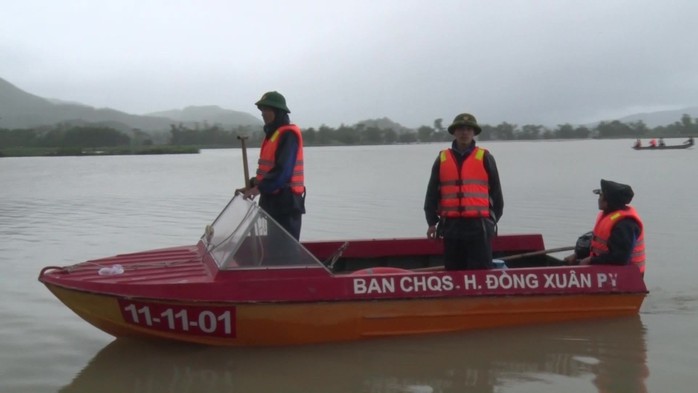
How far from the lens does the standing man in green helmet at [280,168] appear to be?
231 inches

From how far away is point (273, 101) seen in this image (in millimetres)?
5965

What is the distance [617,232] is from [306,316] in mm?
3006

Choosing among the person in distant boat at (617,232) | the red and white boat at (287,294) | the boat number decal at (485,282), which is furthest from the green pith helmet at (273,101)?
the person in distant boat at (617,232)

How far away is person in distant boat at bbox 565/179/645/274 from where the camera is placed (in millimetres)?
6121

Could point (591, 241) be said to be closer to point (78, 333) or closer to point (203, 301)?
point (203, 301)

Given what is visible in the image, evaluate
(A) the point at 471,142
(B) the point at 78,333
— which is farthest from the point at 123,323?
(A) the point at 471,142

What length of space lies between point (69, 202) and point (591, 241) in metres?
16.2

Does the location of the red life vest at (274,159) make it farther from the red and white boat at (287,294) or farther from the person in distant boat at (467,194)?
the person in distant boat at (467,194)

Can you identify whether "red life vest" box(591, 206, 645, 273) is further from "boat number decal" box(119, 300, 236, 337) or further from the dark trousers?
"boat number decal" box(119, 300, 236, 337)

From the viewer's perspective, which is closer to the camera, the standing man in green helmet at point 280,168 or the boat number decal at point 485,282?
the boat number decal at point 485,282

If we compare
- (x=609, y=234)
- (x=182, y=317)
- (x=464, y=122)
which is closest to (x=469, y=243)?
(x=464, y=122)

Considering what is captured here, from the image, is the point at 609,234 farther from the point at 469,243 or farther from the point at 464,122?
the point at 464,122

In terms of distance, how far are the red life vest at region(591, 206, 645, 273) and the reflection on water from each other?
0.73 metres

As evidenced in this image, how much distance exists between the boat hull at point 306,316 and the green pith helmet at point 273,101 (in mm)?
1799
